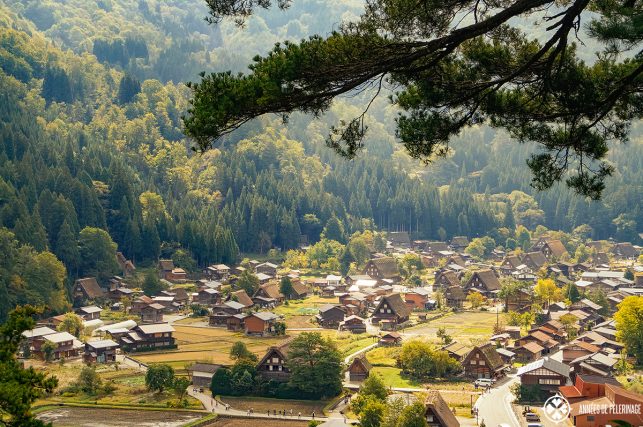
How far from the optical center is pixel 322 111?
1182cm

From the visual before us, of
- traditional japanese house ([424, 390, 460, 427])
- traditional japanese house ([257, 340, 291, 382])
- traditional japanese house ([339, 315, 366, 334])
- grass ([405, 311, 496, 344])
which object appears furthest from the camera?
traditional japanese house ([339, 315, 366, 334])

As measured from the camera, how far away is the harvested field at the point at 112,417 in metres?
29.1

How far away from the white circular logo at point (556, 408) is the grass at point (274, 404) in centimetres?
852

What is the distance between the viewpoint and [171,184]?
301ft

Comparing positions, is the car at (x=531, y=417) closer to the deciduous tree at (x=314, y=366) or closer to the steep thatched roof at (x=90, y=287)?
the deciduous tree at (x=314, y=366)

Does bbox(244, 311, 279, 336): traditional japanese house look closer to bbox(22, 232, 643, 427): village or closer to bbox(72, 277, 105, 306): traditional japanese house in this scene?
bbox(22, 232, 643, 427): village

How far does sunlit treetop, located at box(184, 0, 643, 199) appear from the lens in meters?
10.9

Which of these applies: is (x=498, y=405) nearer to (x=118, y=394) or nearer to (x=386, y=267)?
(x=118, y=394)

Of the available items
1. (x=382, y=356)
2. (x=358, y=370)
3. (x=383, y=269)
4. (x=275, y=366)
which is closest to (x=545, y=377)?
(x=358, y=370)

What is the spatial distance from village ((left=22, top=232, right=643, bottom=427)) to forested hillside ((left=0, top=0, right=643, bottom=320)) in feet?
12.6

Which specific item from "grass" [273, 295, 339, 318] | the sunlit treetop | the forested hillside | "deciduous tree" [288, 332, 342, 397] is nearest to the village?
"grass" [273, 295, 339, 318]

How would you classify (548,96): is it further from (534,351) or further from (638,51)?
(534,351)

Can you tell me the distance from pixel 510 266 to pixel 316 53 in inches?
2619

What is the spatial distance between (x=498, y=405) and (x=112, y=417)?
14.9m
